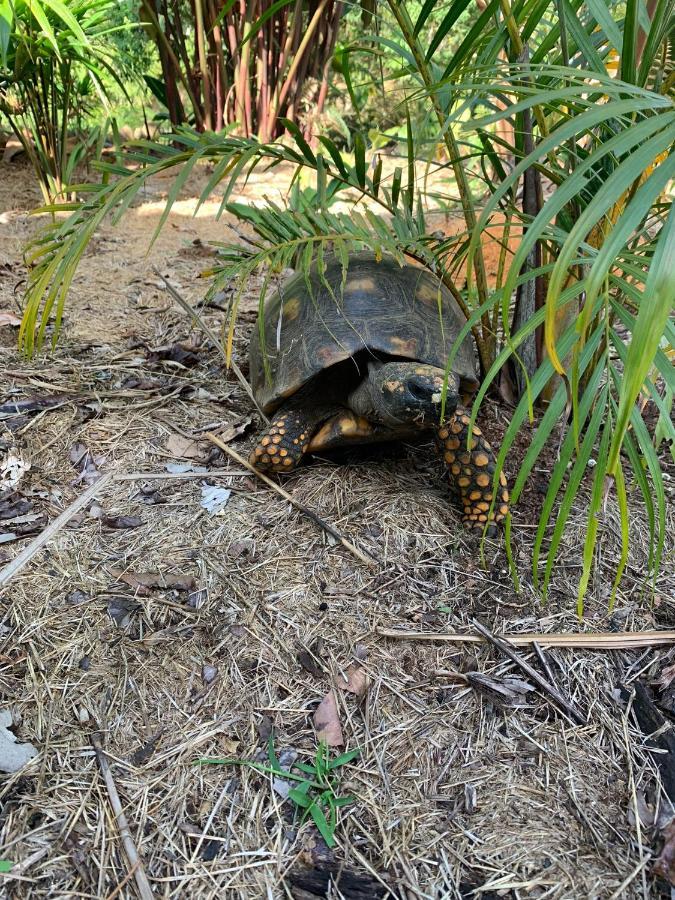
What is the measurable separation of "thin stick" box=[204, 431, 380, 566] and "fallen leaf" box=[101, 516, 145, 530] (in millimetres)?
462

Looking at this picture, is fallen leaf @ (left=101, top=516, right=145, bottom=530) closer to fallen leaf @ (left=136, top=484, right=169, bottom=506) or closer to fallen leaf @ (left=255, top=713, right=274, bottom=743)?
fallen leaf @ (left=136, top=484, right=169, bottom=506)

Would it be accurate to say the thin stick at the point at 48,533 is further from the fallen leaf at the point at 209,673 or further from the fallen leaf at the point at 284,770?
the fallen leaf at the point at 284,770

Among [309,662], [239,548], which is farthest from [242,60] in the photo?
[309,662]

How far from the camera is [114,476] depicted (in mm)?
2379

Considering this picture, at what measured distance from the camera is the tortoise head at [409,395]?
2117 mm

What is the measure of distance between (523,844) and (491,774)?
17cm

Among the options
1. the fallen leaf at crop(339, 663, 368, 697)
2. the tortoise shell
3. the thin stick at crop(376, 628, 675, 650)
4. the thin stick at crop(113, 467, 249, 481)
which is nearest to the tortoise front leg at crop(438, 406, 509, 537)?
the tortoise shell

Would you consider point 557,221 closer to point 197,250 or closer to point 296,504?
point 296,504

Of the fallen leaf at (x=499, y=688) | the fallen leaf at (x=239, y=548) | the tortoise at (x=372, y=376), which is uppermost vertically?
the tortoise at (x=372, y=376)

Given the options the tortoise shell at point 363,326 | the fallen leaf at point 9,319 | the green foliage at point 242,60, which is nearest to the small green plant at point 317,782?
the tortoise shell at point 363,326

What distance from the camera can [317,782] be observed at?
153cm

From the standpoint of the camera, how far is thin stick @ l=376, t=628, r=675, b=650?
1815 millimetres

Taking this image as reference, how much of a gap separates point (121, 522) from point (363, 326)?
110 centimetres

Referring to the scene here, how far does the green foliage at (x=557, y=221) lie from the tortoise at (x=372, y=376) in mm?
181
